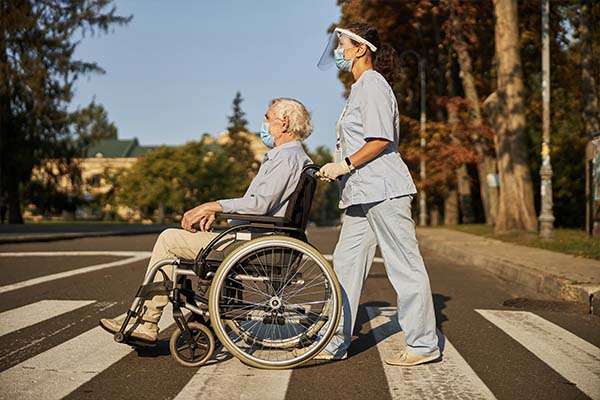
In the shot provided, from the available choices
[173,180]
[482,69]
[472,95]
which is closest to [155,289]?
[472,95]

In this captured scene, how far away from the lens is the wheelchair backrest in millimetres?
4402

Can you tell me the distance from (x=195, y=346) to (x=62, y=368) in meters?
0.76

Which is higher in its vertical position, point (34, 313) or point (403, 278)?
point (403, 278)

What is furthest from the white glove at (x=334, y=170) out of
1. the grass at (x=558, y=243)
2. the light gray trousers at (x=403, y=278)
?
the grass at (x=558, y=243)

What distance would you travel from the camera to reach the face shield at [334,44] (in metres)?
4.54

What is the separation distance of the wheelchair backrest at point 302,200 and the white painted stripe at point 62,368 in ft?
4.49

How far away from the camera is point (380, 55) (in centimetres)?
466

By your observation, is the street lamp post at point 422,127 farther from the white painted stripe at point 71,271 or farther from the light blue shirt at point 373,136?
the light blue shirt at point 373,136

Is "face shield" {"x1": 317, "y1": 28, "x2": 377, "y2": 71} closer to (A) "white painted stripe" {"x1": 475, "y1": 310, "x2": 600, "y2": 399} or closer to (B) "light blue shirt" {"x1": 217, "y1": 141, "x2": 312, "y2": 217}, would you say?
(B) "light blue shirt" {"x1": 217, "y1": 141, "x2": 312, "y2": 217}

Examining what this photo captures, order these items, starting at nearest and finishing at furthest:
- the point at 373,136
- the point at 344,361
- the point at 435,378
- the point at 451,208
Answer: the point at 435,378, the point at 373,136, the point at 344,361, the point at 451,208

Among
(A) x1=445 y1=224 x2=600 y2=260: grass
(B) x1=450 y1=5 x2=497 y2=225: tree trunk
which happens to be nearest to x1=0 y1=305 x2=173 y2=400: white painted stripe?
(A) x1=445 y1=224 x2=600 y2=260: grass

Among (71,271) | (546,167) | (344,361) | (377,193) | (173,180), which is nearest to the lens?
(377,193)

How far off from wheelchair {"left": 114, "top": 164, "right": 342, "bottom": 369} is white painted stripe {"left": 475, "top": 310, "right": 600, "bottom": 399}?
4.64 feet

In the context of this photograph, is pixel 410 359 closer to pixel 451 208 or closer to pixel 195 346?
pixel 195 346
